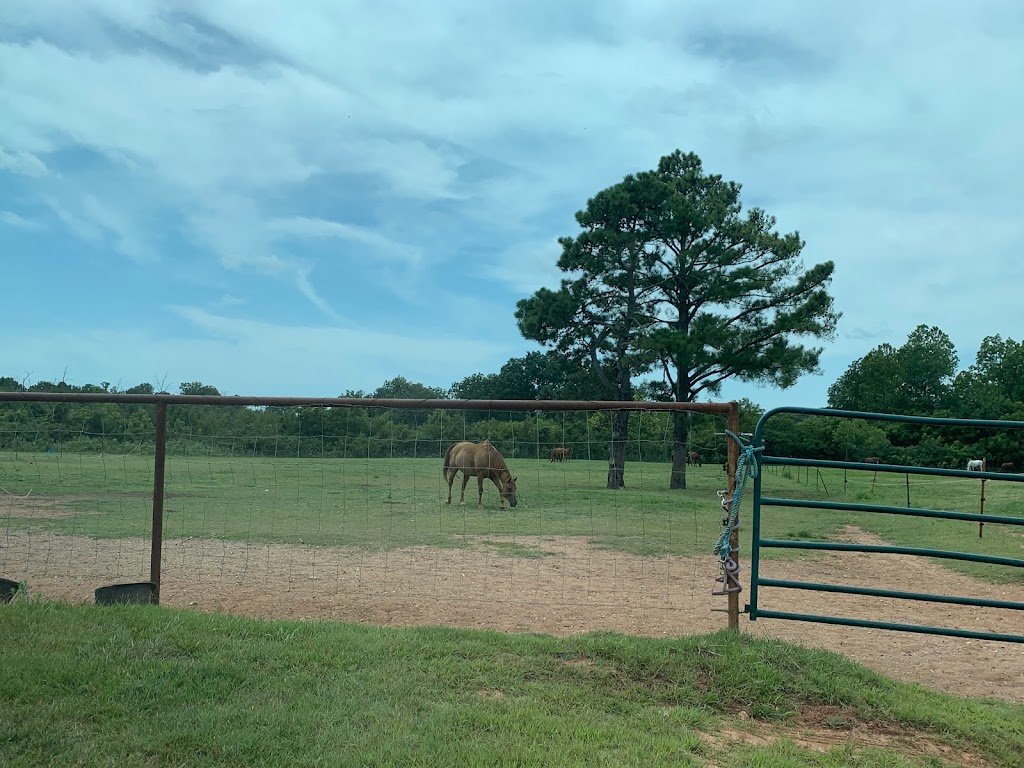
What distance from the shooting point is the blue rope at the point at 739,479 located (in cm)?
573

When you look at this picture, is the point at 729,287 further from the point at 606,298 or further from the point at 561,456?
the point at 561,456

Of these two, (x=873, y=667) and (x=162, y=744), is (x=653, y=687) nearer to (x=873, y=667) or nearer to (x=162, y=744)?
(x=873, y=667)

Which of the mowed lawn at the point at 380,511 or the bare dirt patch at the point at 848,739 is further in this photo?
the mowed lawn at the point at 380,511

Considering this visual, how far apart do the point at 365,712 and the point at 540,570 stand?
588cm

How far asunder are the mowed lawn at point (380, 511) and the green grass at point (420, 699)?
3.38m

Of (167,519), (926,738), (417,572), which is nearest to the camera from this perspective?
(926,738)

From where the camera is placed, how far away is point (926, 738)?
14.8ft

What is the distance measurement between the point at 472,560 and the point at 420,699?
19.5 ft

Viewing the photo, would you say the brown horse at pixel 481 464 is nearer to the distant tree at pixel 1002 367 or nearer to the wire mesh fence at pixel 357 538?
the wire mesh fence at pixel 357 538

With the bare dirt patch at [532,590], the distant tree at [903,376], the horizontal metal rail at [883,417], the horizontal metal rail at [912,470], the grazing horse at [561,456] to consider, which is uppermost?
the distant tree at [903,376]

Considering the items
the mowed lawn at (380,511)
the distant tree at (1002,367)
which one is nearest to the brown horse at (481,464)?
the mowed lawn at (380,511)

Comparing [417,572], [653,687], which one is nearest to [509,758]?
[653,687]

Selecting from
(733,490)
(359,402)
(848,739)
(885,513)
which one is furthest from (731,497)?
(359,402)

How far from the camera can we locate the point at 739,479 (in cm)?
577
